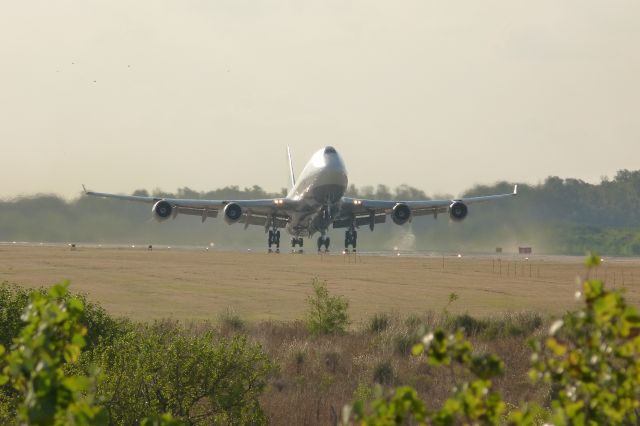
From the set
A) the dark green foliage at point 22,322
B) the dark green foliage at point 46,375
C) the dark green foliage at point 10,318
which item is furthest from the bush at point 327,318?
the dark green foliage at point 46,375

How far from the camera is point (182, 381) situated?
13.8m

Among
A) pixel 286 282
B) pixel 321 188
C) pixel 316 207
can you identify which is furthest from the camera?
pixel 316 207

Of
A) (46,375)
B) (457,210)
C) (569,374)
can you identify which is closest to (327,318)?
(569,374)

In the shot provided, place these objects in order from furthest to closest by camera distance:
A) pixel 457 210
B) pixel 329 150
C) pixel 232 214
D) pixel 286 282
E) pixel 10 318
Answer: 1. pixel 457 210
2. pixel 232 214
3. pixel 329 150
4. pixel 286 282
5. pixel 10 318

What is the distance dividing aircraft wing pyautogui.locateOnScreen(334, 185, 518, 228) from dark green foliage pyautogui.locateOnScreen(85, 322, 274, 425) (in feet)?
170

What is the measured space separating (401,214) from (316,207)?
659 cm

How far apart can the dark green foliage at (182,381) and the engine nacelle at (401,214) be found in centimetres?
5081

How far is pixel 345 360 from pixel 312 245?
7320 centimetres

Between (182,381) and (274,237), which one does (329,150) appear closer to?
(274,237)

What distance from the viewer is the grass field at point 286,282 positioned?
30797mm

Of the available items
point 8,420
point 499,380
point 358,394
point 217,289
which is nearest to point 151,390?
point 8,420

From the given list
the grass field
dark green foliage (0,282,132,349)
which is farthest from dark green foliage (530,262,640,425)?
the grass field

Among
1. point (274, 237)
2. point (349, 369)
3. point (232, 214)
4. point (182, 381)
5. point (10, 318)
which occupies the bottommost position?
point (349, 369)

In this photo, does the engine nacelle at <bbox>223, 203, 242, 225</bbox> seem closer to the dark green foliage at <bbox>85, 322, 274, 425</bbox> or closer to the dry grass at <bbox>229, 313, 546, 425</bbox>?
the dry grass at <bbox>229, 313, 546, 425</bbox>
